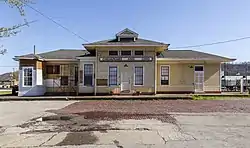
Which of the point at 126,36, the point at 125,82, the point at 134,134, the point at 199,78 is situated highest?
the point at 126,36

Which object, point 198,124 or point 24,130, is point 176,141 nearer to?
point 198,124

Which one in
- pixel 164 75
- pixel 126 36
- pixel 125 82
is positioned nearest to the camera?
pixel 125 82

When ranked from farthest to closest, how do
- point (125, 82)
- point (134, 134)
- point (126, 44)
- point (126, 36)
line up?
point (126, 36), point (125, 82), point (126, 44), point (134, 134)

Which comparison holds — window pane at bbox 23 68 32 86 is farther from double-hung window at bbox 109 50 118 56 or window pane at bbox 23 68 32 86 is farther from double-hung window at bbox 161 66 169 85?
double-hung window at bbox 161 66 169 85

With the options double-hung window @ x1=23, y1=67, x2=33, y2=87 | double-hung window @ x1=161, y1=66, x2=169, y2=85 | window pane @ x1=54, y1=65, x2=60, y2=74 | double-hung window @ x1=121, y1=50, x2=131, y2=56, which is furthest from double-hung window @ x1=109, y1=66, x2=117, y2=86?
double-hung window @ x1=23, y1=67, x2=33, y2=87

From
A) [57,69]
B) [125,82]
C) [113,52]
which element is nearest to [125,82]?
[125,82]

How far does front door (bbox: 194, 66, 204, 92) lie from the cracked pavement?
1623 cm

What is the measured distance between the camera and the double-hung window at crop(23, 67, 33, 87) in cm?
2602

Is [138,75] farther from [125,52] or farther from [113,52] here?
[113,52]

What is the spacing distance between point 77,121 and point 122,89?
14.9 meters

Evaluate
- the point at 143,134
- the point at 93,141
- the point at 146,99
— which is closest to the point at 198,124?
the point at 143,134

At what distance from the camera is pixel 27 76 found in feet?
85.6

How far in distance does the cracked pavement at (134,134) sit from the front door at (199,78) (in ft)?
53.2

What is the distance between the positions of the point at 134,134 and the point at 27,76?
65.7 feet
